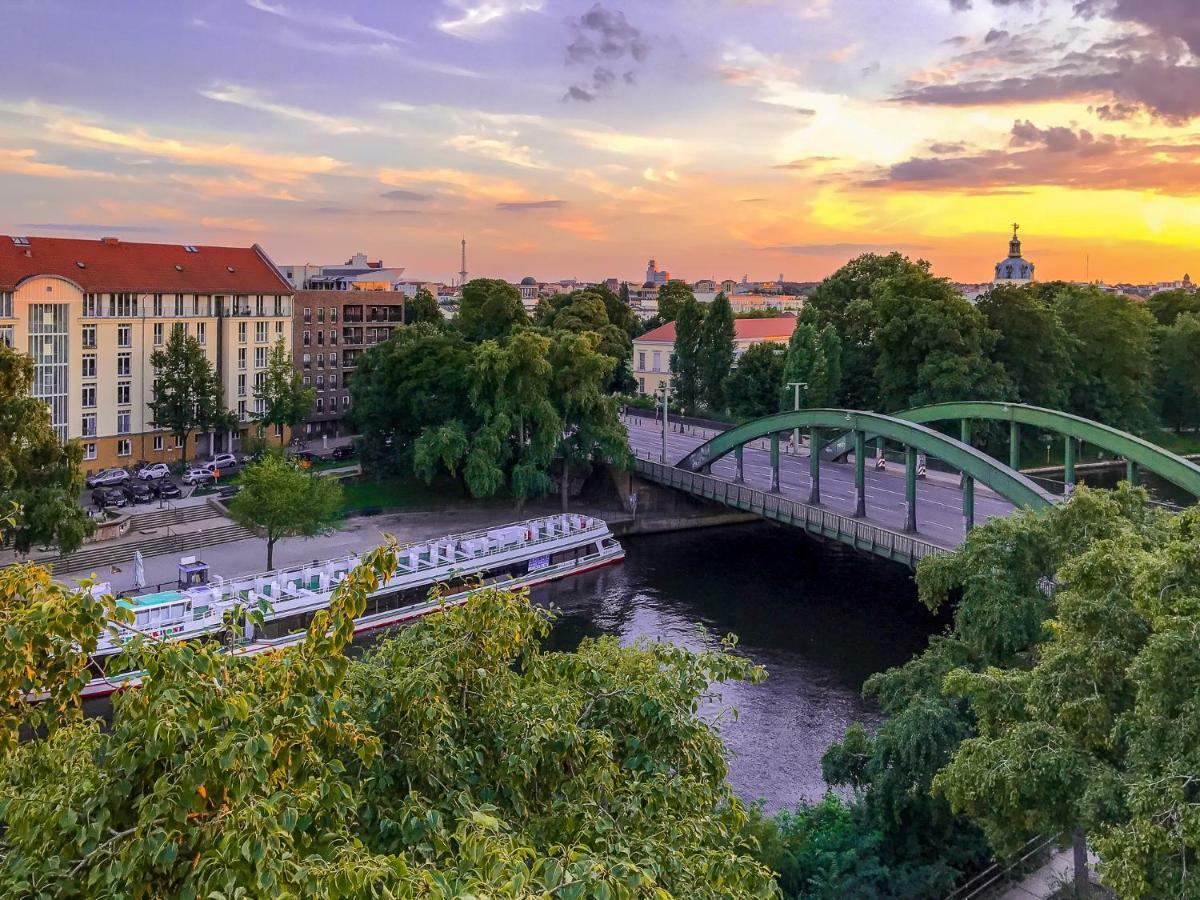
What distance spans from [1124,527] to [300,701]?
20602 mm

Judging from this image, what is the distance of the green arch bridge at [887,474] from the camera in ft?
128

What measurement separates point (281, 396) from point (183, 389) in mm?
5393

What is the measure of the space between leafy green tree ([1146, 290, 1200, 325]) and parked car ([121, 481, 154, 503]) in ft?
283

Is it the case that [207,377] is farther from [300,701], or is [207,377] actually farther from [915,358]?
[300,701]

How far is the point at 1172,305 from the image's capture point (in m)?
99.4

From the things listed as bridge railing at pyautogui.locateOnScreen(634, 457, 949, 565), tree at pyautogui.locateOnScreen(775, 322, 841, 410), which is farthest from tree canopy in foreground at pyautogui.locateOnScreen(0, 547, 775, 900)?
tree at pyautogui.locateOnScreen(775, 322, 841, 410)

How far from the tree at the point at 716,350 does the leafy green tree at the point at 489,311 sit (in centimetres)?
1744

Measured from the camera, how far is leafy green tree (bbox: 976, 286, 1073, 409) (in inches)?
2793

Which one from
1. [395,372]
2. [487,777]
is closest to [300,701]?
[487,777]

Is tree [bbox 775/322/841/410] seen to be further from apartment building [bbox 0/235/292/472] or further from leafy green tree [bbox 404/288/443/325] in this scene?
leafy green tree [bbox 404/288/443/325]

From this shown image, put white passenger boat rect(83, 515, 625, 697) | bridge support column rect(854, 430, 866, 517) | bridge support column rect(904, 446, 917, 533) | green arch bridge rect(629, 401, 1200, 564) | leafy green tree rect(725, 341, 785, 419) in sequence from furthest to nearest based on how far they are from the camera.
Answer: leafy green tree rect(725, 341, 785, 419) → bridge support column rect(854, 430, 866, 517) → bridge support column rect(904, 446, 917, 533) → green arch bridge rect(629, 401, 1200, 564) → white passenger boat rect(83, 515, 625, 697)

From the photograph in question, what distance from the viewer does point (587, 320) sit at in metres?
88.3

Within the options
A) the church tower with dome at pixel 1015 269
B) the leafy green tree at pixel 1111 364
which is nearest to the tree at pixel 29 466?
the leafy green tree at pixel 1111 364

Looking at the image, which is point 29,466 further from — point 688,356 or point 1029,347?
point 1029,347
